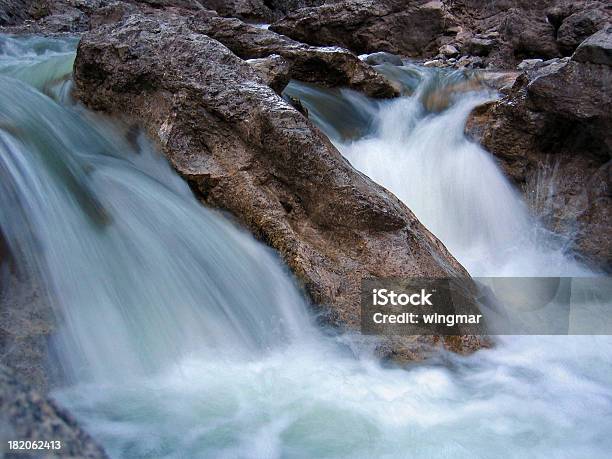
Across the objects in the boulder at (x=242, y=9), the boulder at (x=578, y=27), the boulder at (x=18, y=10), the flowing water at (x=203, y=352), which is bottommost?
the flowing water at (x=203, y=352)

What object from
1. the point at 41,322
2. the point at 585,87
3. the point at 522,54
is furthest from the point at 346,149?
the point at 522,54

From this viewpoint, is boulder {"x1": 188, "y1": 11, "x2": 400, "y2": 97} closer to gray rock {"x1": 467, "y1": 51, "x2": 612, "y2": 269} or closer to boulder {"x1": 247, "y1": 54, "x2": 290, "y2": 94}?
gray rock {"x1": 467, "y1": 51, "x2": 612, "y2": 269}

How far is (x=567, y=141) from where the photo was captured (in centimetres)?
619

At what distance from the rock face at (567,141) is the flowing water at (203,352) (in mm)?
1792

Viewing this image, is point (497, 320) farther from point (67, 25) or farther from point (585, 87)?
point (67, 25)

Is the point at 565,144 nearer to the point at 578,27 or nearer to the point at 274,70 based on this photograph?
the point at 274,70

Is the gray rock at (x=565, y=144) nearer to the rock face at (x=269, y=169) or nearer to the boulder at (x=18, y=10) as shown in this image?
the rock face at (x=269, y=169)

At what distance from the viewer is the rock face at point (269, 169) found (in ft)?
13.4

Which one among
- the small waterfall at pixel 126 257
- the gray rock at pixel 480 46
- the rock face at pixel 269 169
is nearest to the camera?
the small waterfall at pixel 126 257

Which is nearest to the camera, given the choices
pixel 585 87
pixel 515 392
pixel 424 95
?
pixel 515 392

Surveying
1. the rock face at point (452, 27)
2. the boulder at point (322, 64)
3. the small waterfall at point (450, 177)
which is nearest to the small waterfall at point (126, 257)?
the small waterfall at point (450, 177)

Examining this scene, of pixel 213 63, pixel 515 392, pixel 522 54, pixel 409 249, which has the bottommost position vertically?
pixel 515 392

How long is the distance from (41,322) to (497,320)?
10.2 feet

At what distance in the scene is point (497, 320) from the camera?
427 cm
